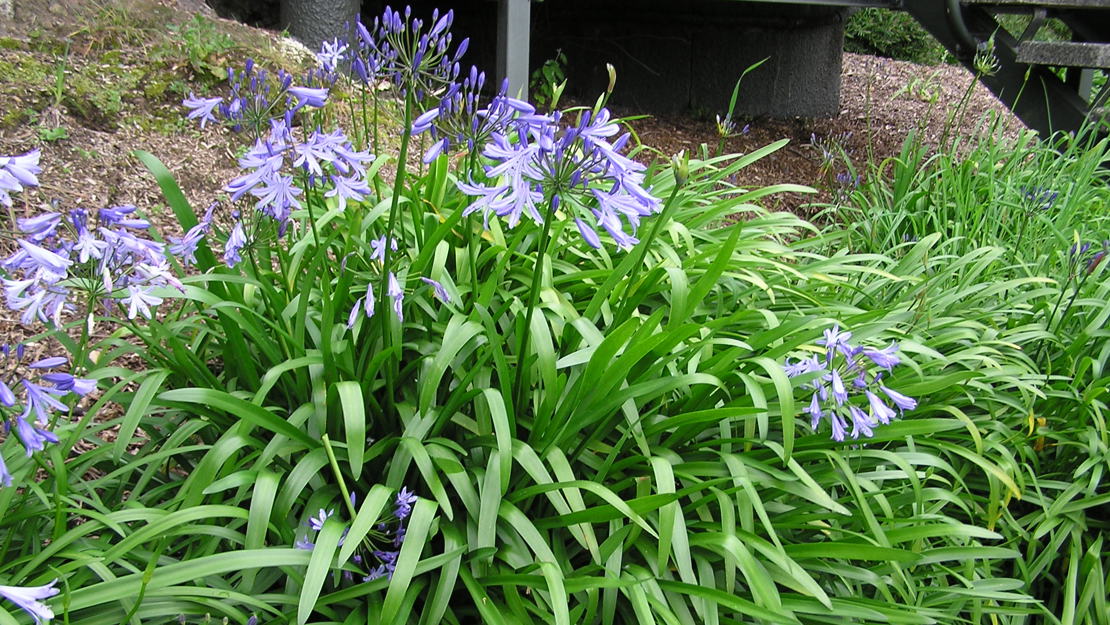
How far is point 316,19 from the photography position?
4.27 meters

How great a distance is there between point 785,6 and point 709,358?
466 cm

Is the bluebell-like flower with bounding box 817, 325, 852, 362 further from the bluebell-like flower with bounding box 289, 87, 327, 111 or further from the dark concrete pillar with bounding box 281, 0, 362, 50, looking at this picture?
the dark concrete pillar with bounding box 281, 0, 362, 50

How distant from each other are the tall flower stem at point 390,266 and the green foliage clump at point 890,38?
28.3 feet

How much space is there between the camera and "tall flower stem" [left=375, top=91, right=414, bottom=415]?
1592mm

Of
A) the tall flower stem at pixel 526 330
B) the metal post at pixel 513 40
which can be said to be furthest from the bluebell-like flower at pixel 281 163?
the metal post at pixel 513 40

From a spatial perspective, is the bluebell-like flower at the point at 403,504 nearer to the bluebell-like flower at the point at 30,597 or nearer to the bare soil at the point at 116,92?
the bluebell-like flower at the point at 30,597

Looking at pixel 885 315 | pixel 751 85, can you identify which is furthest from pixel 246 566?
pixel 751 85

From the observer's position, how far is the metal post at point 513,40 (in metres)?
4.09

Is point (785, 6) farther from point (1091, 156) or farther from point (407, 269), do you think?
point (407, 269)

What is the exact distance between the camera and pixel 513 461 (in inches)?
74.1

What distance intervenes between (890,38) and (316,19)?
7.23 metres

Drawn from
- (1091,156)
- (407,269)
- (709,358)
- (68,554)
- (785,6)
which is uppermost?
(785,6)

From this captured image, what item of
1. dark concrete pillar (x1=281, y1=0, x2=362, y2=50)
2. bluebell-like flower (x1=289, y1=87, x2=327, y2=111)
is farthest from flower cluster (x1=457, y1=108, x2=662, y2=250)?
dark concrete pillar (x1=281, y1=0, x2=362, y2=50)

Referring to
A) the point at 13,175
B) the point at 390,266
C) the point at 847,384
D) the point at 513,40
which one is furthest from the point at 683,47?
the point at 13,175
